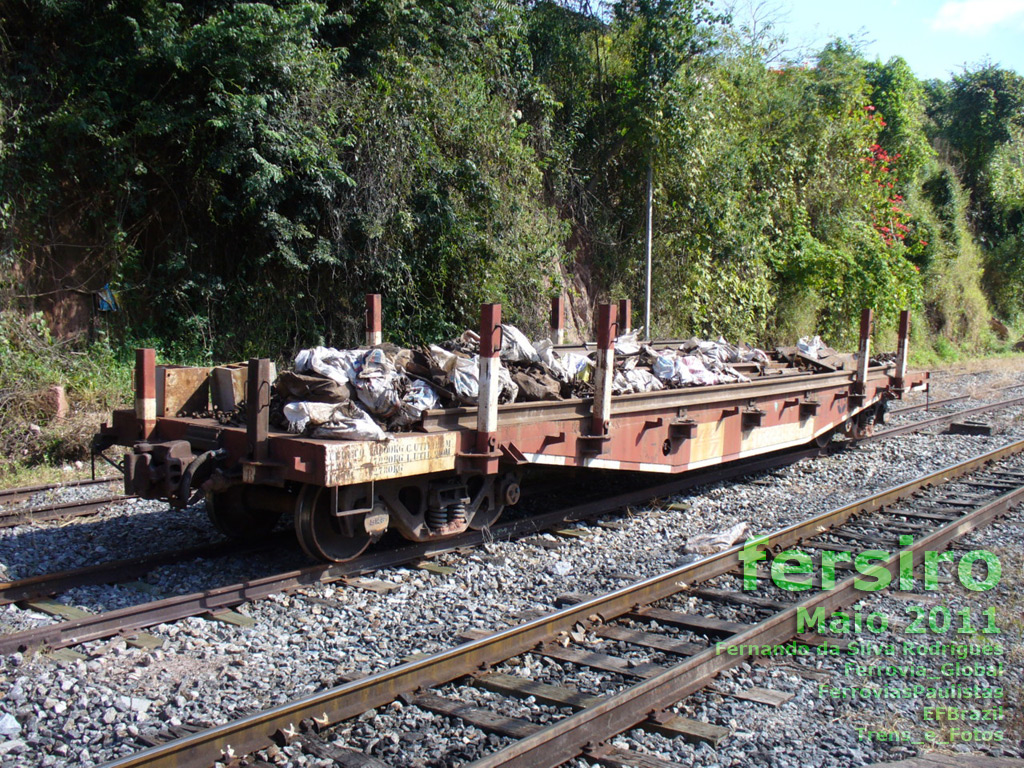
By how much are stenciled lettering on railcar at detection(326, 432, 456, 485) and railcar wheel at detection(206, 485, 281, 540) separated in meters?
1.35

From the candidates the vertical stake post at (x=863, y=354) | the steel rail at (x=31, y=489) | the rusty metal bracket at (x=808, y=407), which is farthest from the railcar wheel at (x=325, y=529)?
the vertical stake post at (x=863, y=354)

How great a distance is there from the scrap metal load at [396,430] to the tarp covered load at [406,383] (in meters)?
0.01

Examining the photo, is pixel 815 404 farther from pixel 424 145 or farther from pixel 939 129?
pixel 939 129

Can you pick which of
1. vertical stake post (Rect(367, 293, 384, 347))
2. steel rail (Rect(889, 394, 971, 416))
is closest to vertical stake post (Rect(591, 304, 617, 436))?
vertical stake post (Rect(367, 293, 384, 347))

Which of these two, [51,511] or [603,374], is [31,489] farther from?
[603,374]

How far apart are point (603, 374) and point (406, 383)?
1.65m

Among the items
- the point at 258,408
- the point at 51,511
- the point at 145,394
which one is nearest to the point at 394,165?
the point at 51,511

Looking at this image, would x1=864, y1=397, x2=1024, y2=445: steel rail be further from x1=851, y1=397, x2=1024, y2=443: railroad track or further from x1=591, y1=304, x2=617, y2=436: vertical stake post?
x1=591, y1=304, x2=617, y2=436: vertical stake post

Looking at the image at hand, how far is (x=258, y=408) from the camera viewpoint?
5.08m

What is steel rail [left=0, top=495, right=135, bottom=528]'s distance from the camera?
6742 millimetres

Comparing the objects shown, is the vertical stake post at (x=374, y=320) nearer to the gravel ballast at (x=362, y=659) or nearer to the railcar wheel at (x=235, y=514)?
the railcar wheel at (x=235, y=514)

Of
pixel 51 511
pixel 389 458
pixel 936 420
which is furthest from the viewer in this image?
pixel 936 420

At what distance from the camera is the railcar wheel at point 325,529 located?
532cm

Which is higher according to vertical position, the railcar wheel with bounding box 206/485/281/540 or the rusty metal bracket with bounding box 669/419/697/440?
the rusty metal bracket with bounding box 669/419/697/440
